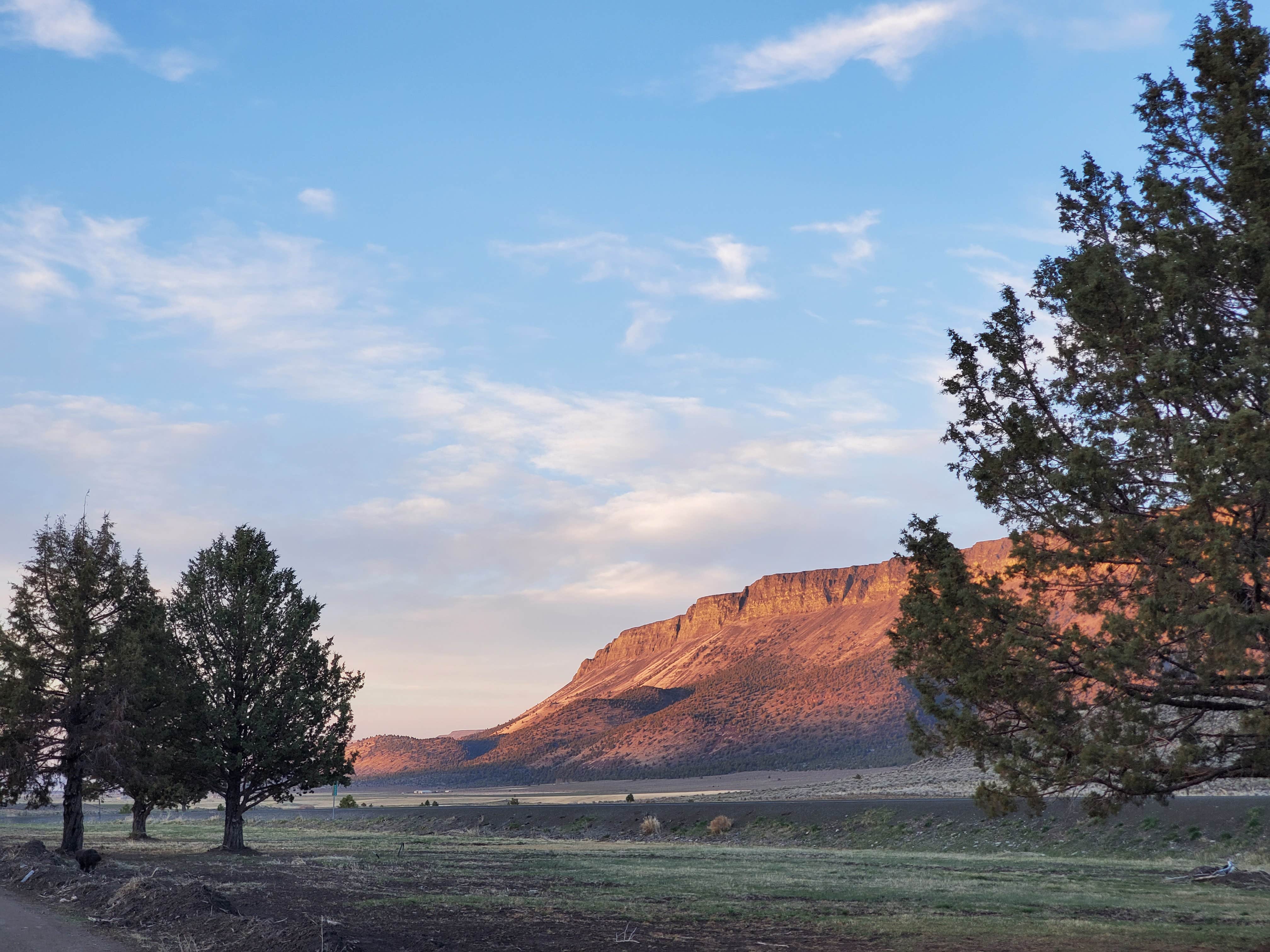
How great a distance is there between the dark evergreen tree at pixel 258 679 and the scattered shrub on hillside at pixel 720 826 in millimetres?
26907

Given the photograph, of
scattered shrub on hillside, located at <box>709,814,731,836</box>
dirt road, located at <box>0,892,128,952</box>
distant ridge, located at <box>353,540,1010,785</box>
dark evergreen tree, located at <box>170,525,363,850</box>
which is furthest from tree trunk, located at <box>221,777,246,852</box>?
distant ridge, located at <box>353,540,1010,785</box>

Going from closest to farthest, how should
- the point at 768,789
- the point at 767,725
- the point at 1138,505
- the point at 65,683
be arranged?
the point at 1138,505
the point at 65,683
the point at 768,789
the point at 767,725

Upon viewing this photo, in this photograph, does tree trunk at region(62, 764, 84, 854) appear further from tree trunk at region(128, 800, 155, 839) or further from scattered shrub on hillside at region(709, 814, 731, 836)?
scattered shrub on hillside at region(709, 814, 731, 836)

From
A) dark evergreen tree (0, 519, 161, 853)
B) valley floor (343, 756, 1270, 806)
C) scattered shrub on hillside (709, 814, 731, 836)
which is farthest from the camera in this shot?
valley floor (343, 756, 1270, 806)

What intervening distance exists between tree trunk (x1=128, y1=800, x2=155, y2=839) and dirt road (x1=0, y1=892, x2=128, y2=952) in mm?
28304

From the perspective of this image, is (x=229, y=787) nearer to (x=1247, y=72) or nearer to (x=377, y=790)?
(x=1247, y=72)

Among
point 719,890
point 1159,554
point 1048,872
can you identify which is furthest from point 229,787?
point 1159,554

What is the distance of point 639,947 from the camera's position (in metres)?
14.7

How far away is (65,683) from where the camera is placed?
102 ft

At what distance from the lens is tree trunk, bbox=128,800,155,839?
43062mm

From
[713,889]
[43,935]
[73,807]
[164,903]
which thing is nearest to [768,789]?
[73,807]

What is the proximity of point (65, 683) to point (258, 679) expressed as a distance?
661 cm

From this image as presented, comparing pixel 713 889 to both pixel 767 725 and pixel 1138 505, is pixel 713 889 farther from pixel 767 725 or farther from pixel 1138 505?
pixel 767 725

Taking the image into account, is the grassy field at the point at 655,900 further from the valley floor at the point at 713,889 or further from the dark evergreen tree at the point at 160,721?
the dark evergreen tree at the point at 160,721
